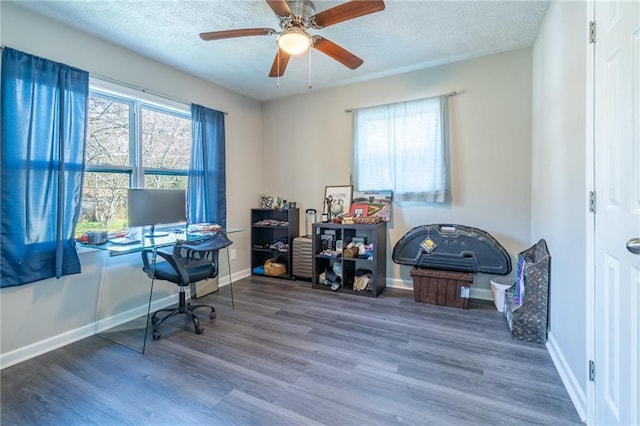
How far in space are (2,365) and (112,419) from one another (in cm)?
121

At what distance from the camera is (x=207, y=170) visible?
359 centimetres

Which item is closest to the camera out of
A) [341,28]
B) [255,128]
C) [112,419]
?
[112,419]

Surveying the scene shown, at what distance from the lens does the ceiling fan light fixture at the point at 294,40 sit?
80.3 inches

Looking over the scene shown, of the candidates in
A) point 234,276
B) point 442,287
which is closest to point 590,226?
point 442,287

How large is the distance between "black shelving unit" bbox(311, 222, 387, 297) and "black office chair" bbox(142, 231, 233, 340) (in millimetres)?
1371

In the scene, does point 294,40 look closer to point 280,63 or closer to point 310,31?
point 280,63

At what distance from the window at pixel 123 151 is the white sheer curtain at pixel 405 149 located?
2210 mm

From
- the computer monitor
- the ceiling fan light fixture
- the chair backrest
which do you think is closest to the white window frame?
the computer monitor

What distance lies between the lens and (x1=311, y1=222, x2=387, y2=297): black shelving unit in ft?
11.2

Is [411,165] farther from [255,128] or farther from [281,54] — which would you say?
[255,128]

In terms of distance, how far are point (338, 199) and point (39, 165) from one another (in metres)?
2.98

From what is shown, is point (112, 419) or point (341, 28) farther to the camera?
point (341, 28)

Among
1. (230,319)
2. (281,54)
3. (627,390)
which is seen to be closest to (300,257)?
(230,319)

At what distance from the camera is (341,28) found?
254cm
